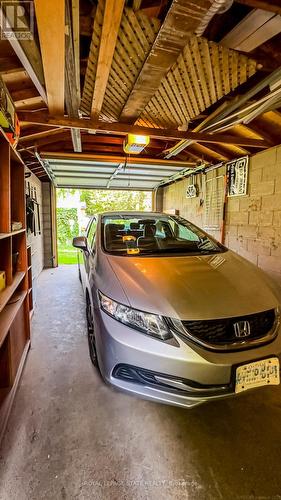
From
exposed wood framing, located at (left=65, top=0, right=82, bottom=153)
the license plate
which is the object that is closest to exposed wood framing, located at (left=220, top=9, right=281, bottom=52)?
exposed wood framing, located at (left=65, top=0, right=82, bottom=153)

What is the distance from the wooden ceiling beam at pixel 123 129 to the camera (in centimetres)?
256

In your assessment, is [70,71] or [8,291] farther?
[70,71]

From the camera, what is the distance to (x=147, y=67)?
1824mm

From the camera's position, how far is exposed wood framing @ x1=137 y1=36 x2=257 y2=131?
5.98 ft

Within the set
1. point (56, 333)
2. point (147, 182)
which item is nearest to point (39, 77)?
point (56, 333)

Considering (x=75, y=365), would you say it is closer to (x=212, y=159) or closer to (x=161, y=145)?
(x=161, y=145)

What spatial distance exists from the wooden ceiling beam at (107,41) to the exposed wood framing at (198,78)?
53 centimetres

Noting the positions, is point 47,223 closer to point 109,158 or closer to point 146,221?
point 109,158

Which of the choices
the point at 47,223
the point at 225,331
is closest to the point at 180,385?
the point at 225,331

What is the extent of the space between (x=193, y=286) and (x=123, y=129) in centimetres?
206

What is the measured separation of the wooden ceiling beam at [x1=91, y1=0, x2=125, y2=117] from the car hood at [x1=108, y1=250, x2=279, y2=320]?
1.42 metres

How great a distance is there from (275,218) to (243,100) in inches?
67.8

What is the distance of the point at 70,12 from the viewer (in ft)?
4.28

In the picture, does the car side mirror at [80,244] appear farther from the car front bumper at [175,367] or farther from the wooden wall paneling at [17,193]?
the car front bumper at [175,367]
